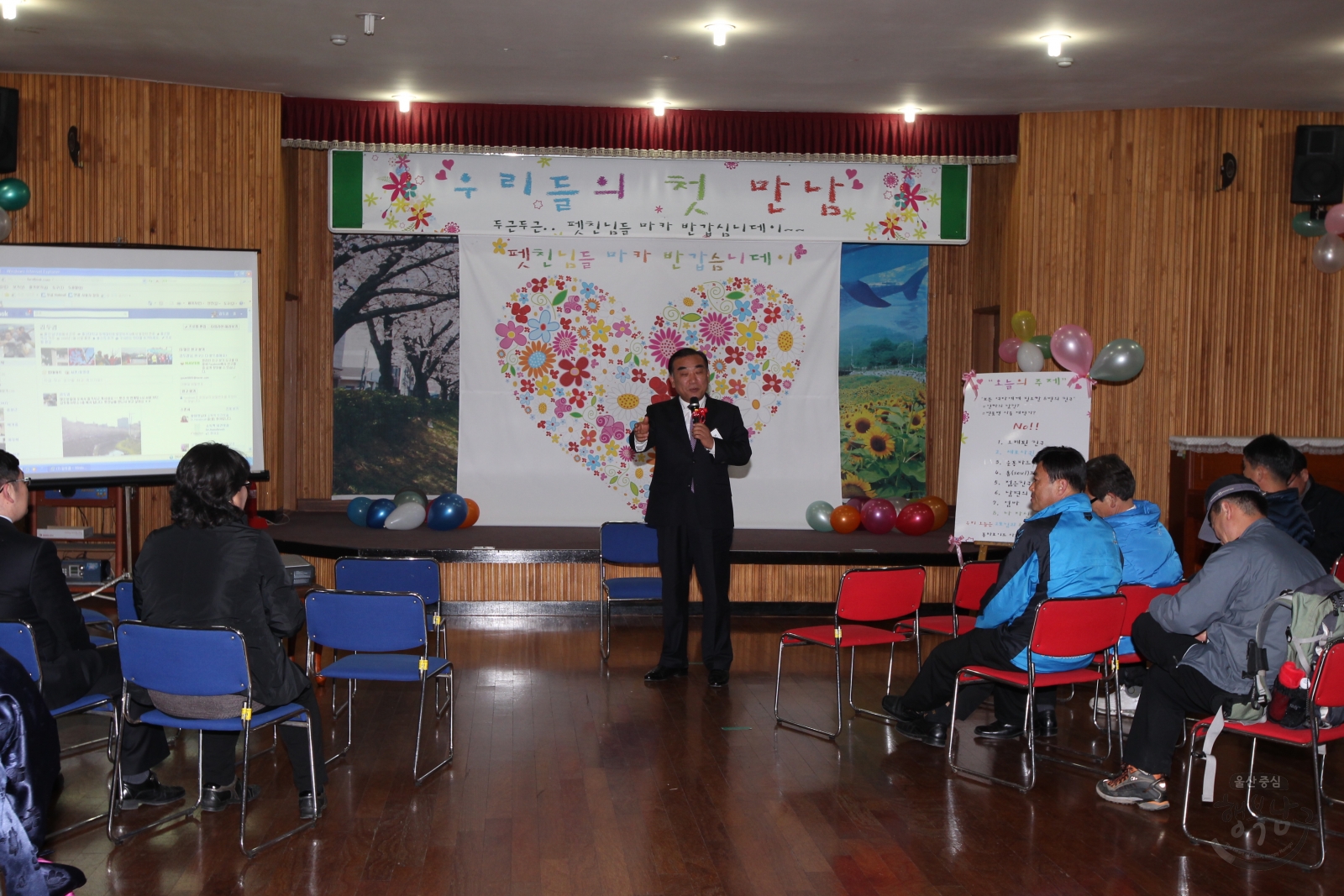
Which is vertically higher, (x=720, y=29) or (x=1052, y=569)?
(x=720, y=29)

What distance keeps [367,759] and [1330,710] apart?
3375mm

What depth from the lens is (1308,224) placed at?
772cm

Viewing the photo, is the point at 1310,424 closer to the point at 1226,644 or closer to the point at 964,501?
the point at 964,501

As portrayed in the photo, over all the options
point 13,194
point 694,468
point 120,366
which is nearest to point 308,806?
point 694,468

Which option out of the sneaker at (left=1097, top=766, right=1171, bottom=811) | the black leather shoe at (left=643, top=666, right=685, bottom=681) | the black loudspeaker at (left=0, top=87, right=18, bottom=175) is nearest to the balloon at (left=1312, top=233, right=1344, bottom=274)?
the sneaker at (left=1097, top=766, right=1171, bottom=811)

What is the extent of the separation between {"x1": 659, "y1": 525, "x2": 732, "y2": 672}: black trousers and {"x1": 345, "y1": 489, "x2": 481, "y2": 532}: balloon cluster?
294cm

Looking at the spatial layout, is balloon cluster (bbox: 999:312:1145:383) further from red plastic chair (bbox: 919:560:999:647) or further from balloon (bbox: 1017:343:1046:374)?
red plastic chair (bbox: 919:560:999:647)

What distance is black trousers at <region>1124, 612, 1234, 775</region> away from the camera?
3.74m

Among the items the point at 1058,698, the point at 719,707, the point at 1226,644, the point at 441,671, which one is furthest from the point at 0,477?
the point at 1058,698

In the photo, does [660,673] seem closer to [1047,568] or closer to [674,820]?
[674,820]

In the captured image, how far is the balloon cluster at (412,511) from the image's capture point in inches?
319

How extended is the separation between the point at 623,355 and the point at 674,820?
548cm

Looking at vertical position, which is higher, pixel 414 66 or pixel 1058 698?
pixel 414 66

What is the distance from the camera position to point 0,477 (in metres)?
3.51
